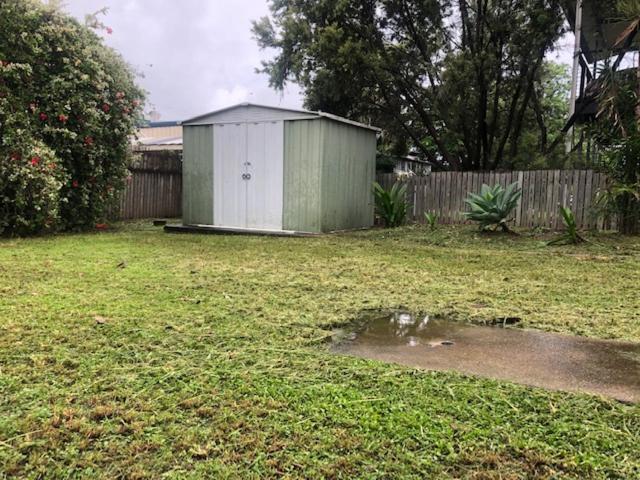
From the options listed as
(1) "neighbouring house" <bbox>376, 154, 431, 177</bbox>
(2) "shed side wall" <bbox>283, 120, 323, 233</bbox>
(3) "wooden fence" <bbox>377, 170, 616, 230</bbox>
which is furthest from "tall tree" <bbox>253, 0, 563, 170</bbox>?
(2) "shed side wall" <bbox>283, 120, 323, 233</bbox>

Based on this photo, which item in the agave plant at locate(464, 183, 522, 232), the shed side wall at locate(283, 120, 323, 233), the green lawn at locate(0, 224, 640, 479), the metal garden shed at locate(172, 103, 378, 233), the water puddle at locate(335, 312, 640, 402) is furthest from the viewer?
the metal garden shed at locate(172, 103, 378, 233)

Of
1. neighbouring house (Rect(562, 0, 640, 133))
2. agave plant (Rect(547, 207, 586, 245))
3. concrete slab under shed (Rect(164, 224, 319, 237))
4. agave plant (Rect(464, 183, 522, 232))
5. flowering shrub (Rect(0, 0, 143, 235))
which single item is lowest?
concrete slab under shed (Rect(164, 224, 319, 237))

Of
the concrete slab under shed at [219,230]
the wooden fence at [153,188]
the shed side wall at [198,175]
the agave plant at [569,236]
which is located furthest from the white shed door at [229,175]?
the agave plant at [569,236]

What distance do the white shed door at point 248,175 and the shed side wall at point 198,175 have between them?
138 millimetres

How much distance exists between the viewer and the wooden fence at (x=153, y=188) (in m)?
11.0

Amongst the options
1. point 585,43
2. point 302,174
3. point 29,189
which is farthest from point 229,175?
point 585,43

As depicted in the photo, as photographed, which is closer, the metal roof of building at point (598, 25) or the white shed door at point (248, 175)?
the white shed door at point (248, 175)

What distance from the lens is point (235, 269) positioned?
4555 mm

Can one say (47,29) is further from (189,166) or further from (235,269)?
(235,269)

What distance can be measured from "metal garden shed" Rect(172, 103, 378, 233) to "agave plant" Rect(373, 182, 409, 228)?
45 centimetres

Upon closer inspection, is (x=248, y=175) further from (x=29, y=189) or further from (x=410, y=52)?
(x=410, y=52)

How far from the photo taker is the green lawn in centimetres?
137

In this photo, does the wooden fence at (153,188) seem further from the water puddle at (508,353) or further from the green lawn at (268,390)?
the water puddle at (508,353)

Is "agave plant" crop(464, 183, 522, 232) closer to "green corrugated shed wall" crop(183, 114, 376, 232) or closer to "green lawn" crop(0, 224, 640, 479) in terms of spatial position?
"green corrugated shed wall" crop(183, 114, 376, 232)
